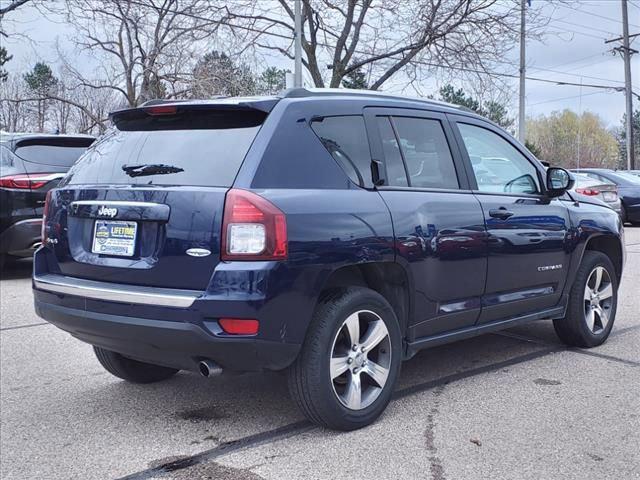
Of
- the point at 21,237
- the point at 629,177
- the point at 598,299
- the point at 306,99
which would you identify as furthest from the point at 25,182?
the point at 629,177

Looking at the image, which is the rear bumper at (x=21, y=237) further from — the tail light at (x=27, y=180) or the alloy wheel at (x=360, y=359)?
the alloy wheel at (x=360, y=359)

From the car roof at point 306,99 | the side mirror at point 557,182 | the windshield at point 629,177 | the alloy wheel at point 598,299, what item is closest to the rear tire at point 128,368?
the car roof at point 306,99

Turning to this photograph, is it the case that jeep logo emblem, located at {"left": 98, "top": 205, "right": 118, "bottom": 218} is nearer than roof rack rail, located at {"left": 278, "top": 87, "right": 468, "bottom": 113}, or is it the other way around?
jeep logo emblem, located at {"left": 98, "top": 205, "right": 118, "bottom": 218}

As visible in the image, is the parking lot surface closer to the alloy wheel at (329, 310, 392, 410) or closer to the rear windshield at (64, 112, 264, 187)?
the alloy wheel at (329, 310, 392, 410)

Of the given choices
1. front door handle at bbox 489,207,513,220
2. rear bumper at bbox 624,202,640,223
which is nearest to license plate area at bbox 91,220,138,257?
front door handle at bbox 489,207,513,220

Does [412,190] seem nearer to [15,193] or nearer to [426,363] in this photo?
[426,363]

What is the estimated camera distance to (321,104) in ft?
12.8

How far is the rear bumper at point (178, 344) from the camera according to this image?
3.32m

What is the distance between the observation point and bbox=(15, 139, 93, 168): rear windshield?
8.77 metres

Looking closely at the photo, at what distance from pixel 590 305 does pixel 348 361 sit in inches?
106

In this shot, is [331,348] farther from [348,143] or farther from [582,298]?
[582,298]

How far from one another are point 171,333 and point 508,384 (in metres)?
2.36

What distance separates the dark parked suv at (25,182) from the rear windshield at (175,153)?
4.87 metres

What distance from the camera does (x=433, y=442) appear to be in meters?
3.61
